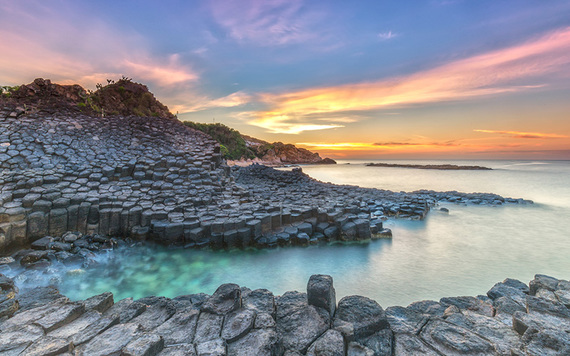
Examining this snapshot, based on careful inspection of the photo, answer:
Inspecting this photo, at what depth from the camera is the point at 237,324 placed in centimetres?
242

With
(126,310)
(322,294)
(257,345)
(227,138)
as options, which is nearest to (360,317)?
(322,294)

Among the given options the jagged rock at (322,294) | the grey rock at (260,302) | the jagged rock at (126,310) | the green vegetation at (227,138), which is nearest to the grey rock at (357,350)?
the jagged rock at (322,294)

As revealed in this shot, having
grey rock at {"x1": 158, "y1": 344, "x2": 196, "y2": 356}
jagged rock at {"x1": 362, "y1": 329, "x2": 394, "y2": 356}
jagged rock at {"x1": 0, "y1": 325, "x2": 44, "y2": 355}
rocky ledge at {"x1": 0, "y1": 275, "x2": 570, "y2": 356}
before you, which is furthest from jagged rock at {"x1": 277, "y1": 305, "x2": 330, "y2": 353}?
jagged rock at {"x1": 0, "y1": 325, "x2": 44, "y2": 355}

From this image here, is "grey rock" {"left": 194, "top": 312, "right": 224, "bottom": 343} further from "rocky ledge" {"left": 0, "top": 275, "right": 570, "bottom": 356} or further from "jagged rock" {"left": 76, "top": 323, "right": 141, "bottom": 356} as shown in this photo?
"jagged rock" {"left": 76, "top": 323, "right": 141, "bottom": 356}

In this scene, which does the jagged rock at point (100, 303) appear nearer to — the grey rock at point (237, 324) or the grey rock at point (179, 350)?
the grey rock at point (179, 350)

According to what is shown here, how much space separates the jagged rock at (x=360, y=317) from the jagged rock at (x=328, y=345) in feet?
Answer: 0.42

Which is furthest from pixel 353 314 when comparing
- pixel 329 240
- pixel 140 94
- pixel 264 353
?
pixel 140 94

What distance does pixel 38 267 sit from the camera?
4906mm

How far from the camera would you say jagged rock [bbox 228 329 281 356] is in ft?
6.88

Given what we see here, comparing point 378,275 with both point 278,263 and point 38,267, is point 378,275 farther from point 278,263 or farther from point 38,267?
point 38,267

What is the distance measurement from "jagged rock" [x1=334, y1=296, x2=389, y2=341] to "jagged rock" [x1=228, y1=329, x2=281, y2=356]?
0.71 m

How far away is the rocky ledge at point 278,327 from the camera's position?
2154 millimetres

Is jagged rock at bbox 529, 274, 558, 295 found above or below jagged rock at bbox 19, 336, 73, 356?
below

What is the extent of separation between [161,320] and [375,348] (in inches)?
90.6
